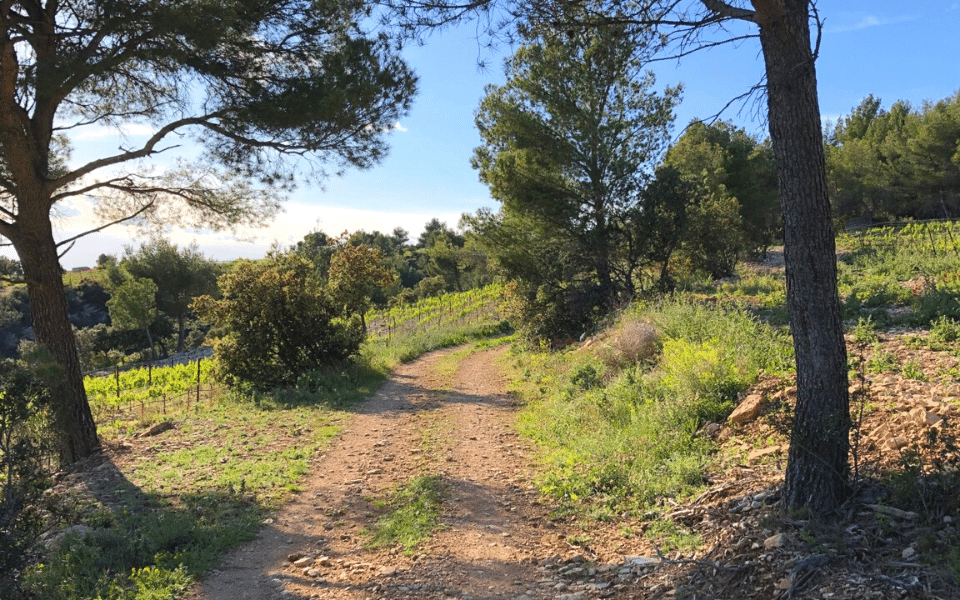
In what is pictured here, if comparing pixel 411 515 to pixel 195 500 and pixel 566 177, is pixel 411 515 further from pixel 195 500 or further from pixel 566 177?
pixel 566 177

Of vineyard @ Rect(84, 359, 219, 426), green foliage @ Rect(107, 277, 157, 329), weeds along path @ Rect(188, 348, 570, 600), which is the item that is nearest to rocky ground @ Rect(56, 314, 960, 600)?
weeds along path @ Rect(188, 348, 570, 600)

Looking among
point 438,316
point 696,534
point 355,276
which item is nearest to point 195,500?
point 696,534

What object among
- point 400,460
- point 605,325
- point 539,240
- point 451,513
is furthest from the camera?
point 539,240

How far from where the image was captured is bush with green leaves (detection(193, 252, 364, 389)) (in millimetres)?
13953

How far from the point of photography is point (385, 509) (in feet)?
20.2

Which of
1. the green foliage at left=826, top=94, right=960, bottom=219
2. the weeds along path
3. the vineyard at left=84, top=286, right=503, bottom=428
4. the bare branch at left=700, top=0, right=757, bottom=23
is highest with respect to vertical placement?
the green foliage at left=826, top=94, right=960, bottom=219

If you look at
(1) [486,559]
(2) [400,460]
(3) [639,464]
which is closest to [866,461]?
(3) [639,464]

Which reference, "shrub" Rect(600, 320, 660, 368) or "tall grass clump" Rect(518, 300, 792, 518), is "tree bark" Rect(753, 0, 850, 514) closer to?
"tall grass clump" Rect(518, 300, 792, 518)

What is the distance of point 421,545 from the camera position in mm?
5117

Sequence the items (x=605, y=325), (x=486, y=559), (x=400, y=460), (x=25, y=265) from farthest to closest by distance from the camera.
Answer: (x=605, y=325) < (x=25, y=265) < (x=400, y=460) < (x=486, y=559)

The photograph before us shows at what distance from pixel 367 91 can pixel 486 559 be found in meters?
7.30

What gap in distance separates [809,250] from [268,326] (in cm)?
1250

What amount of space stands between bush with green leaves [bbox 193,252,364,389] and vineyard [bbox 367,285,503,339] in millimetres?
8888

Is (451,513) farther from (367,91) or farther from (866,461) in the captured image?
(367,91)
